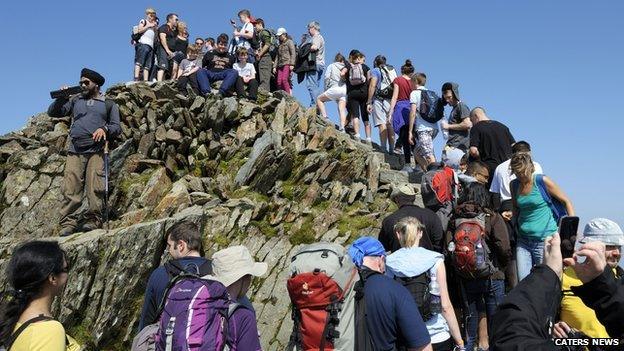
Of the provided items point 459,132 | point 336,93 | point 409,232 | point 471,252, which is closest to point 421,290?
point 409,232

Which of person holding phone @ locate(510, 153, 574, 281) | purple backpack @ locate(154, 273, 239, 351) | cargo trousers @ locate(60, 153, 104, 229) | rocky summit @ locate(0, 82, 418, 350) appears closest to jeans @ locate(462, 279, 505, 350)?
person holding phone @ locate(510, 153, 574, 281)

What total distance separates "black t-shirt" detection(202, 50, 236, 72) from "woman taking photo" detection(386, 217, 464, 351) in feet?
51.9

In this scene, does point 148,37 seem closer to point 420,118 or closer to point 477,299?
point 420,118

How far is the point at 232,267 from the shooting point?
20.9 ft

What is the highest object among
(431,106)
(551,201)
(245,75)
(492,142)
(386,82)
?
(245,75)

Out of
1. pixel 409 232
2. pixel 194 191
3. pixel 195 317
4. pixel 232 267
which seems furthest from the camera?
pixel 194 191

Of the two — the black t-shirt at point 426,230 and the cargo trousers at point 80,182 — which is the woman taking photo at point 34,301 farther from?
the cargo trousers at point 80,182

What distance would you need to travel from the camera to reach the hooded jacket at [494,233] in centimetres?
945

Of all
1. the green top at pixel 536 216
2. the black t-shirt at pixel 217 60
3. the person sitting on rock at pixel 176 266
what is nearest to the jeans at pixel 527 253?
the green top at pixel 536 216

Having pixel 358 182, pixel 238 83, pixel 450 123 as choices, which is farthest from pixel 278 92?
pixel 450 123

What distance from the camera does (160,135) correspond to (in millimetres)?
19938

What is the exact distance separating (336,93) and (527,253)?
12.4 m

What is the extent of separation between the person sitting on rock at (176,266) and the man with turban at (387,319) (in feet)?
6.16

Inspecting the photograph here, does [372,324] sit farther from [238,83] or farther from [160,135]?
[238,83]
